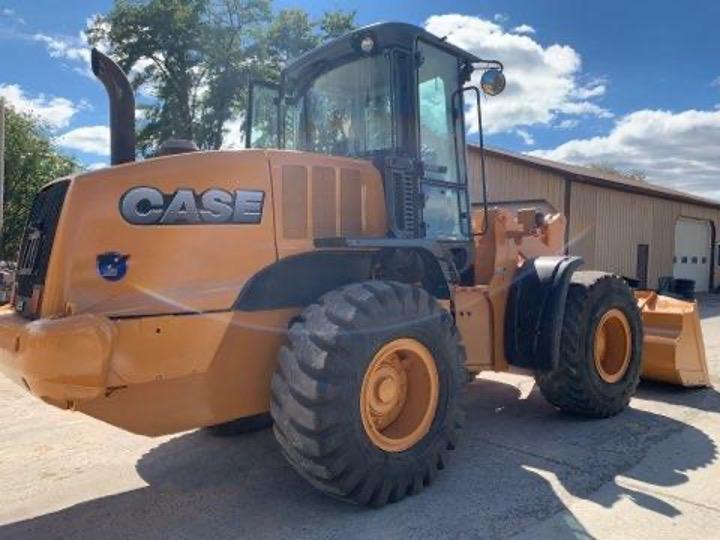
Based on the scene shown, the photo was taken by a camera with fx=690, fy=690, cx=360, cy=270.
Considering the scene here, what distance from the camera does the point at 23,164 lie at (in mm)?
26078

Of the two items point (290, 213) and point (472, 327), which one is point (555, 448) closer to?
point (472, 327)

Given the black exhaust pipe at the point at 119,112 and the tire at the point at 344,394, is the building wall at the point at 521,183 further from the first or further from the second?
the black exhaust pipe at the point at 119,112

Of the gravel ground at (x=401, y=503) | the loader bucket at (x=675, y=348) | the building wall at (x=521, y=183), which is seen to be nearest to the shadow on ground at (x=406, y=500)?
the gravel ground at (x=401, y=503)

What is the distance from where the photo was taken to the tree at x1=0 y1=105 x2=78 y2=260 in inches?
985

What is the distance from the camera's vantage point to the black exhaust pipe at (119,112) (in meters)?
4.36

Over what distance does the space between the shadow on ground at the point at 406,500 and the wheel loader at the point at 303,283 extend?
0.78ft

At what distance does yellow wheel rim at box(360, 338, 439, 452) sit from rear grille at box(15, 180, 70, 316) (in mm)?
1963

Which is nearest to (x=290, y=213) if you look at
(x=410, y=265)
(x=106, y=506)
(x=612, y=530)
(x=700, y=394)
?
(x=410, y=265)

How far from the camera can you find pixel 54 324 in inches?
132

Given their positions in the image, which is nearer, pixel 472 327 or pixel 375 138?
pixel 375 138

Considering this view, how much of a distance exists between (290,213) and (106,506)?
211 cm

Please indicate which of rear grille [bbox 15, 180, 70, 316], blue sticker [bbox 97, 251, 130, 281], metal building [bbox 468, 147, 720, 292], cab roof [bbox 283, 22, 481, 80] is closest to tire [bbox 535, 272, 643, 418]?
cab roof [bbox 283, 22, 481, 80]

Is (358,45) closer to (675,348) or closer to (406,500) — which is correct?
(406,500)

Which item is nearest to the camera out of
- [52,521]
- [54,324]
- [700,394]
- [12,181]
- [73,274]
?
[54,324]
